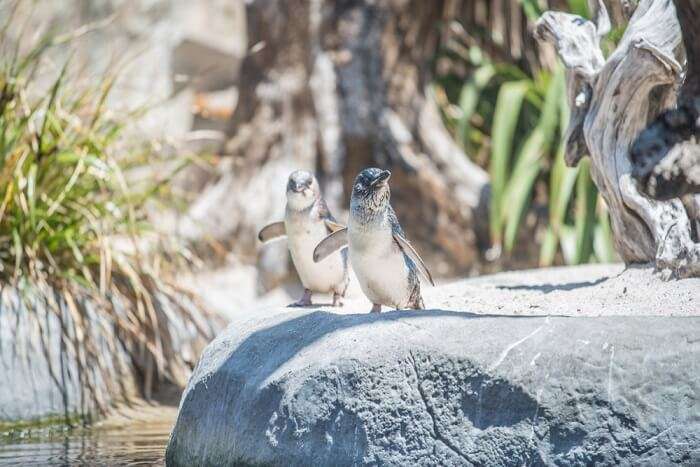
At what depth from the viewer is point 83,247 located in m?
5.63

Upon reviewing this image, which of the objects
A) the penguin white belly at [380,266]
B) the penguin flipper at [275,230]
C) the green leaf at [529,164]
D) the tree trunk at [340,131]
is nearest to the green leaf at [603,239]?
the green leaf at [529,164]

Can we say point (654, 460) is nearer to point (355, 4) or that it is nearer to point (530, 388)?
point (530, 388)

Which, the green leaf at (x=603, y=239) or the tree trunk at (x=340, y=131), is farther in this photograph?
the tree trunk at (x=340, y=131)

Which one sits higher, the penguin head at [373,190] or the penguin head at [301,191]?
the penguin head at [301,191]

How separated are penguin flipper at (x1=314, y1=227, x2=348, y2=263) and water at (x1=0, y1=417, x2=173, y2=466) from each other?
3.12 ft

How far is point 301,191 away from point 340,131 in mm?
3410

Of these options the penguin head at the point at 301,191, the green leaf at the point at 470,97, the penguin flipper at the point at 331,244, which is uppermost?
the green leaf at the point at 470,97

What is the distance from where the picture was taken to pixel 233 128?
797 cm

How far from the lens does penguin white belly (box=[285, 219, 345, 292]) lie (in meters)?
4.32

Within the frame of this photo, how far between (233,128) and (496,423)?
207 inches

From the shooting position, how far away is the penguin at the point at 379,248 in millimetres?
3789

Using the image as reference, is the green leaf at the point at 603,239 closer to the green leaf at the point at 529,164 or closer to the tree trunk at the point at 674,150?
the green leaf at the point at 529,164

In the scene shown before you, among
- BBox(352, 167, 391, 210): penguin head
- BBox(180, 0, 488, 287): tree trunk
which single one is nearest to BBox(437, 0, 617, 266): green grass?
BBox(180, 0, 488, 287): tree trunk

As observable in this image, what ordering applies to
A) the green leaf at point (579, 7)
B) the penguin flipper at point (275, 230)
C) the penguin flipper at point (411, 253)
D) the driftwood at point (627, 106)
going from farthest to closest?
the green leaf at point (579, 7) < the penguin flipper at point (275, 230) < the driftwood at point (627, 106) < the penguin flipper at point (411, 253)
